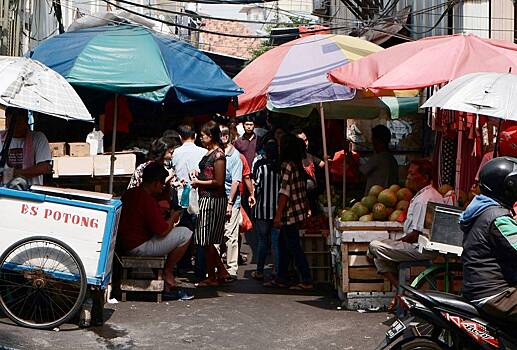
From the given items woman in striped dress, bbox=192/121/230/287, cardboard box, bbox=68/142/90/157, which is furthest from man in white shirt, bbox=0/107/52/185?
woman in striped dress, bbox=192/121/230/287

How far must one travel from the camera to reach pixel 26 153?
9297mm

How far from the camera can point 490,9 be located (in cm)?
1360

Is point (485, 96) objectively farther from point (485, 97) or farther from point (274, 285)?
point (274, 285)

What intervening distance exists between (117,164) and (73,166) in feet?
1.99

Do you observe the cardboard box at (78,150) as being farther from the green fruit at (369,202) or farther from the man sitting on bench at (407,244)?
the man sitting on bench at (407,244)

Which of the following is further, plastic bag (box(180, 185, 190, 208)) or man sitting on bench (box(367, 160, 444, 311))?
plastic bag (box(180, 185, 190, 208))

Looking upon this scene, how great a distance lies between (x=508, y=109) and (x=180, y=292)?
4755 millimetres

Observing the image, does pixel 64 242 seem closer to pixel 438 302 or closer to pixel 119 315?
pixel 119 315

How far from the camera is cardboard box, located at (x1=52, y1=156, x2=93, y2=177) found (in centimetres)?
1088

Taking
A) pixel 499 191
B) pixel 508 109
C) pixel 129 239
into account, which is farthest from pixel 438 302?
pixel 129 239

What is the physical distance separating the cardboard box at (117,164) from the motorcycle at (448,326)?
18.4 ft

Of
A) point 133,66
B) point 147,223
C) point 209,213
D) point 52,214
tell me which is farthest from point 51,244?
point 209,213

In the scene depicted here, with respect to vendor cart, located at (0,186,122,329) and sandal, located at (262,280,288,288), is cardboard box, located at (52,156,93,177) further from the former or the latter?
sandal, located at (262,280,288,288)

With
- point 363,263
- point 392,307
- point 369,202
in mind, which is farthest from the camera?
point 369,202
